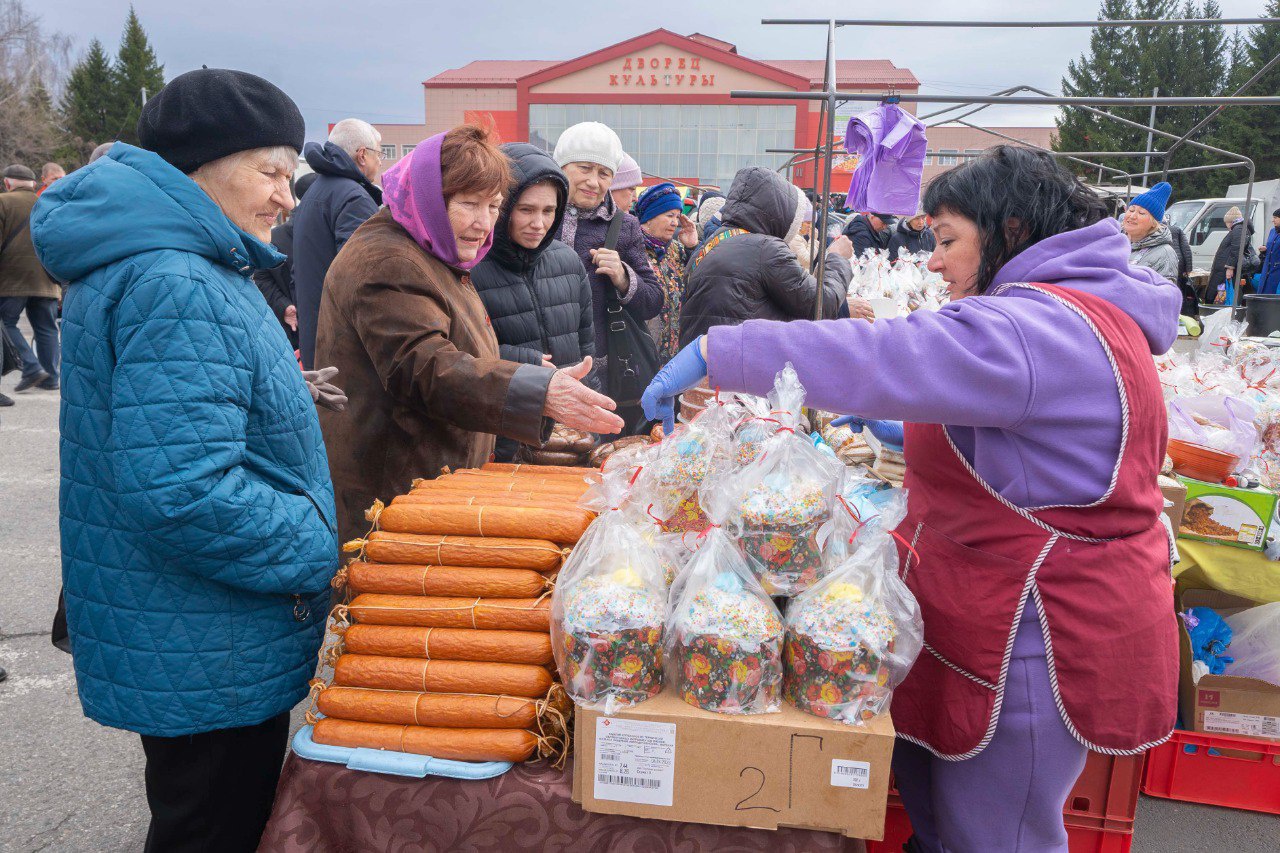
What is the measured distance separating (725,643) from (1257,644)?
8.41 feet

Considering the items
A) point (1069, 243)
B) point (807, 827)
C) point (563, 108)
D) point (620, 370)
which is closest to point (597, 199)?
point (620, 370)

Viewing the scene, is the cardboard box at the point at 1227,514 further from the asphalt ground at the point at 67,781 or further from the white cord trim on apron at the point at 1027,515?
the white cord trim on apron at the point at 1027,515

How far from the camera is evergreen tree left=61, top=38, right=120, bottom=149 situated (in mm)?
34312

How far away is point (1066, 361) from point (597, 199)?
3.17 meters

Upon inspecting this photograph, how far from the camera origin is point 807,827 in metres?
1.36

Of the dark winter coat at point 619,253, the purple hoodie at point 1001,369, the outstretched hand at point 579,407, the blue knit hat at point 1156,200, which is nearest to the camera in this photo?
the purple hoodie at point 1001,369

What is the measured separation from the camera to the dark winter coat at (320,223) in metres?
4.09

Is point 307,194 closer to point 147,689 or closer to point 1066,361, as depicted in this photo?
point 147,689

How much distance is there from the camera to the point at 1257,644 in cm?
289

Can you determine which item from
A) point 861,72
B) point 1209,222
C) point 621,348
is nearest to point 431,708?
point 621,348

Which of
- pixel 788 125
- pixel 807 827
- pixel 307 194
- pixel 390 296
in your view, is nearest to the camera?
pixel 807 827

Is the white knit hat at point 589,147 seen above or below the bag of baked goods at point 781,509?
above

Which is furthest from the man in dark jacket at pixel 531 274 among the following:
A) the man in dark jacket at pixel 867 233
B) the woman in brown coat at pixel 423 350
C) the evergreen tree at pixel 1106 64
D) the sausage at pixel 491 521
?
the evergreen tree at pixel 1106 64

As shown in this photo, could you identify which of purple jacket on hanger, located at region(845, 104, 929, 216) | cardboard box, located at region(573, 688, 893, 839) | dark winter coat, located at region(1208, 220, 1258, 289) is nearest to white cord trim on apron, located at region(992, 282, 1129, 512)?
cardboard box, located at region(573, 688, 893, 839)
